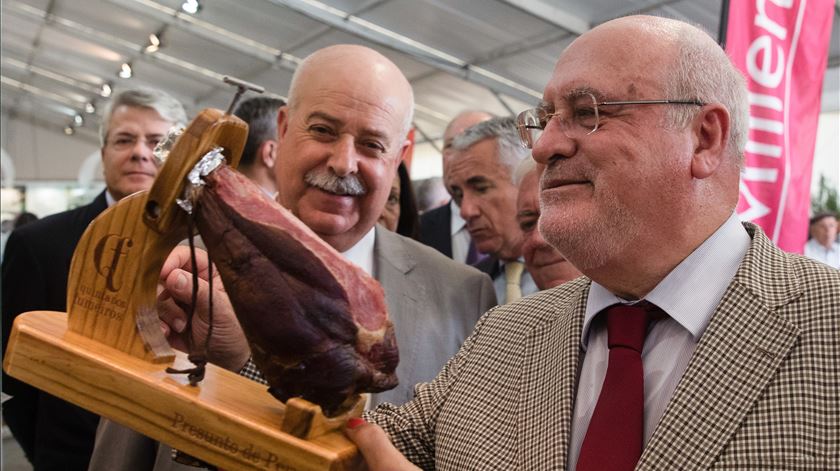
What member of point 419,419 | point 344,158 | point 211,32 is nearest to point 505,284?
point 344,158

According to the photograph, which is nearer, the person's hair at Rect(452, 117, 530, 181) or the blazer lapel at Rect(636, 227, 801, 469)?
the blazer lapel at Rect(636, 227, 801, 469)

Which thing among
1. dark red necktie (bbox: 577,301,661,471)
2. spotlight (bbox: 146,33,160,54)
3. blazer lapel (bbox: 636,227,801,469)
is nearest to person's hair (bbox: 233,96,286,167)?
dark red necktie (bbox: 577,301,661,471)

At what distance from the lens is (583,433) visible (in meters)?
1.63

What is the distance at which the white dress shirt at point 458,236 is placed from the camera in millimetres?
4496

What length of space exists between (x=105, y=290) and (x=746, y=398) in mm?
1225

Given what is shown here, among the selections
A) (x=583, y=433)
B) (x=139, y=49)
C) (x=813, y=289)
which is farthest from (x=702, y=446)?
(x=139, y=49)

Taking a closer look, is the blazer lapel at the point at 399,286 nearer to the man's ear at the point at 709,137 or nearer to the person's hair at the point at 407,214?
the man's ear at the point at 709,137

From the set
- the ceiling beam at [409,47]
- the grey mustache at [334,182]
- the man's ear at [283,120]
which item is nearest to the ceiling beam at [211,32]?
the ceiling beam at [409,47]

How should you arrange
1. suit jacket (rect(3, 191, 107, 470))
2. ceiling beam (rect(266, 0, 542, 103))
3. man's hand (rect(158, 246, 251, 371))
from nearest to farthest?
man's hand (rect(158, 246, 251, 371)) → suit jacket (rect(3, 191, 107, 470)) → ceiling beam (rect(266, 0, 542, 103))

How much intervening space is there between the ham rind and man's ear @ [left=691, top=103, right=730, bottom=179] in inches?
33.5

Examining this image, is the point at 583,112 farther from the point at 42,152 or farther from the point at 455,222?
the point at 42,152

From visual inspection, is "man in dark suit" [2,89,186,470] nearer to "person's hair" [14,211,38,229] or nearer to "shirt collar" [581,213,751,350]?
"shirt collar" [581,213,751,350]

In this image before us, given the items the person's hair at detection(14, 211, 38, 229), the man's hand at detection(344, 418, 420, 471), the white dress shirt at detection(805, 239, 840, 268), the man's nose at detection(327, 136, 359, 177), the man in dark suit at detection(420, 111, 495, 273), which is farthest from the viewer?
the white dress shirt at detection(805, 239, 840, 268)

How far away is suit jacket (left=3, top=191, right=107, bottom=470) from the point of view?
9.66 ft
